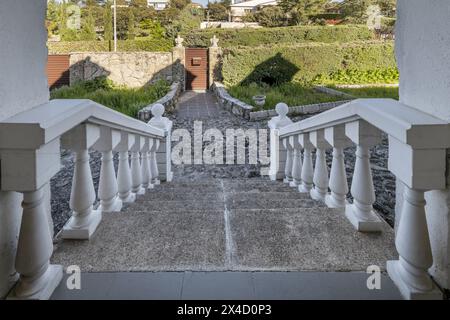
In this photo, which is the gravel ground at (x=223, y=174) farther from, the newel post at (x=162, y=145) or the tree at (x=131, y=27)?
the tree at (x=131, y=27)

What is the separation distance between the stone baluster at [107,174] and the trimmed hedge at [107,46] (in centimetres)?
2060

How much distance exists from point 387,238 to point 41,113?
1.55 metres

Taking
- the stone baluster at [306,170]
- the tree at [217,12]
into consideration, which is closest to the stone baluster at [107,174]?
the stone baluster at [306,170]

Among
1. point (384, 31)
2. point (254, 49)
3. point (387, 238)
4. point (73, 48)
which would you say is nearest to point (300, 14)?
point (384, 31)

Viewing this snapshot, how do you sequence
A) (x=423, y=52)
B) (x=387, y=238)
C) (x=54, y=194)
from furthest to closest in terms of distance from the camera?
(x=54, y=194), (x=387, y=238), (x=423, y=52)

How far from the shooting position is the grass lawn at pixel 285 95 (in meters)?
11.4

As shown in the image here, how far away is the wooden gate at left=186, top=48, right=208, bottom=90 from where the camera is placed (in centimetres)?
1809

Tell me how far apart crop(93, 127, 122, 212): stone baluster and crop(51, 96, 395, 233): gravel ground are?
0.25 meters

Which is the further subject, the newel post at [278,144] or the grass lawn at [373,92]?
the grass lawn at [373,92]

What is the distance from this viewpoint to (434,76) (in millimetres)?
1370

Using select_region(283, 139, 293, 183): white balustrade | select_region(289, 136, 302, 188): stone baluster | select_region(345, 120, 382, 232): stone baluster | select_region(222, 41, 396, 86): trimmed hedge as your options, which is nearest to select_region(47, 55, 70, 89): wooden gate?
select_region(222, 41, 396, 86): trimmed hedge

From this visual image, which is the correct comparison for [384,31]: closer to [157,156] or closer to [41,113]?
[157,156]

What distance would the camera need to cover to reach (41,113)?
135 cm

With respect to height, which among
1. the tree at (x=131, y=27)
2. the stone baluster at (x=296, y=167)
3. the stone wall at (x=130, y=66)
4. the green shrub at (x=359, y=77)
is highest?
the tree at (x=131, y=27)
